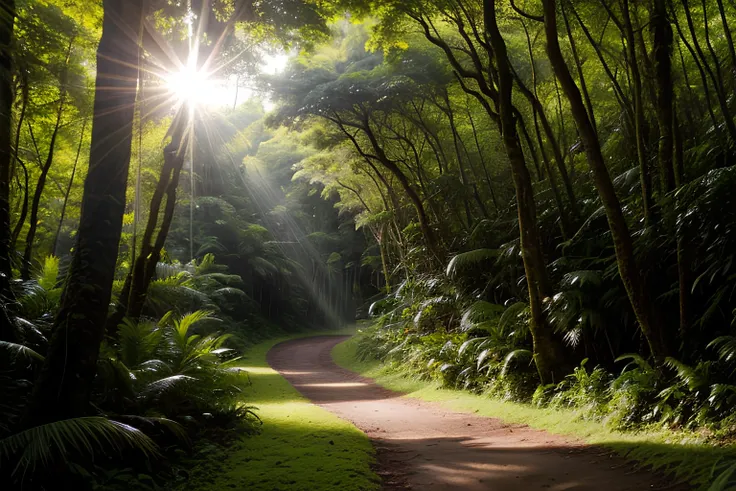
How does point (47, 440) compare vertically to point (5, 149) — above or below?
below

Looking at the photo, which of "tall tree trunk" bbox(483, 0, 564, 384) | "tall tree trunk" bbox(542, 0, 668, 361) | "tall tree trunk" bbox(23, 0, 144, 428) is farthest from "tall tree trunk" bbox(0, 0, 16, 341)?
"tall tree trunk" bbox(483, 0, 564, 384)

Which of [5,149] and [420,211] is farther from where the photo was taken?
[420,211]

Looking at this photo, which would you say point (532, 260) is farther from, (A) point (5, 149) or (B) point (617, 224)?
(A) point (5, 149)

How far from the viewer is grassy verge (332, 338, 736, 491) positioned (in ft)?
13.4

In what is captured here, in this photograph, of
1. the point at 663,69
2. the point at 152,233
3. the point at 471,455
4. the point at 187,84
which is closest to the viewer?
the point at 471,455

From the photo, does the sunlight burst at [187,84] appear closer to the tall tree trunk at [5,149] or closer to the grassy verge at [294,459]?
the tall tree trunk at [5,149]

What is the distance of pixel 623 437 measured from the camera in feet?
17.7

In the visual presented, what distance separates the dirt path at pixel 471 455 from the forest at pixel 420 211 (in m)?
0.66

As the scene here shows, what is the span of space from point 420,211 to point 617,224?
25.5 feet

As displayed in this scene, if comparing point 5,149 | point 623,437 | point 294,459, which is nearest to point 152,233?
point 5,149

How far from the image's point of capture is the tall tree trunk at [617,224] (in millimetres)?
5945

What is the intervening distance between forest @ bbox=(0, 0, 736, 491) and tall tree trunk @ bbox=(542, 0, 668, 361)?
0.03m

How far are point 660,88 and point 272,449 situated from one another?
6221 millimetres

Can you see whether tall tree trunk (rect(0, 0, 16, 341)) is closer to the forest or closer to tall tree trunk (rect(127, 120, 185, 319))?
the forest
